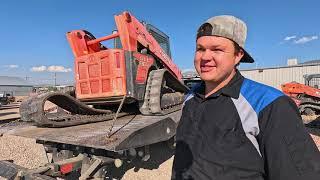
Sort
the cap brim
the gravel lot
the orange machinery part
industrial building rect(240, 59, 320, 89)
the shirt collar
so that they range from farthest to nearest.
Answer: industrial building rect(240, 59, 320, 89)
the orange machinery part
the gravel lot
the cap brim
the shirt collar

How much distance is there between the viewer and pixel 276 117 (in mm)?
1598

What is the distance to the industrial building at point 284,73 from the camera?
31766 mm

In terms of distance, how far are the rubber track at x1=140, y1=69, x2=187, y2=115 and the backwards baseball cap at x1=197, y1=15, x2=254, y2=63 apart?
472cm

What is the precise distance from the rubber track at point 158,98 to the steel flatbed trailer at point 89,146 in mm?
779

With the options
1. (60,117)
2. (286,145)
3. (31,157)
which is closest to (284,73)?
(31,157)

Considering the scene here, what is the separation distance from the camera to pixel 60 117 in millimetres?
6535

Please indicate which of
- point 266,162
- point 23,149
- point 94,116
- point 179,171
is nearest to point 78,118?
point 94,116

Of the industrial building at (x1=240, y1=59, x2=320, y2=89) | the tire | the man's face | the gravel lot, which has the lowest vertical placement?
the gravel lot

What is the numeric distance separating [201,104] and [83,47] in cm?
589

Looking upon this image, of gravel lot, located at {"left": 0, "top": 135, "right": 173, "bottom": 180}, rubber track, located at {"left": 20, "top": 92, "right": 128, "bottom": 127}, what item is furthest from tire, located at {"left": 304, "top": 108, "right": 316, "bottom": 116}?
rubber track, located at {"left": 20, "top": 92, "right": 128, "bottom": 127}

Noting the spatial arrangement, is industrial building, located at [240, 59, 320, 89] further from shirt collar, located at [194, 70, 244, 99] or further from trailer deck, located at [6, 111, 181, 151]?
shirt collar, located at [194, 70, 244, 99]

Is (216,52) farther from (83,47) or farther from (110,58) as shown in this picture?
(83,47)

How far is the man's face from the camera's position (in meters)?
1.95

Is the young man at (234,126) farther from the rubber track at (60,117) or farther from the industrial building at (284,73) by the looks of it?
the industrial building at (284,73)
